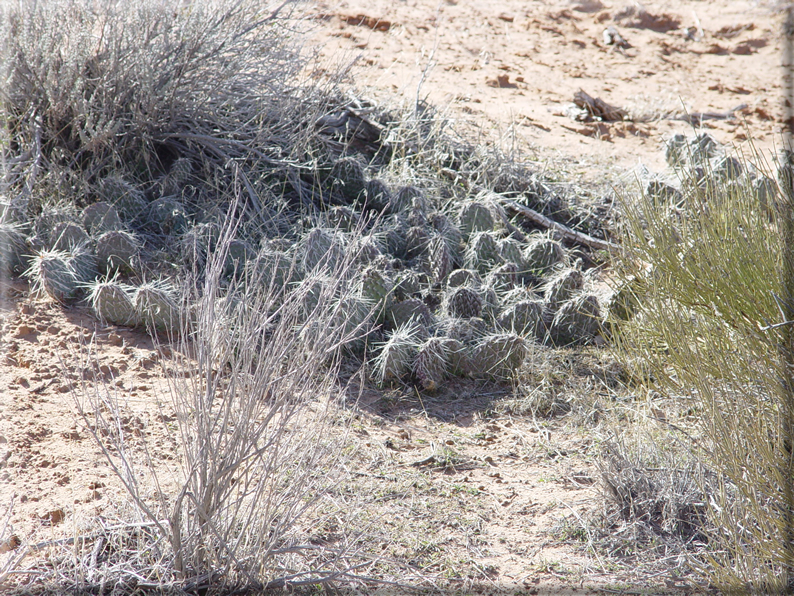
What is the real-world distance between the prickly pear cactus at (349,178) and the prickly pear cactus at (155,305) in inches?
74.1

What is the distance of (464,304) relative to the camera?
464 centimetres

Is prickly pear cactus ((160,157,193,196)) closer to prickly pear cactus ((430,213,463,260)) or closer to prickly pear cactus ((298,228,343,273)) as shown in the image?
prickly pear cactus ((298,228,343,273))

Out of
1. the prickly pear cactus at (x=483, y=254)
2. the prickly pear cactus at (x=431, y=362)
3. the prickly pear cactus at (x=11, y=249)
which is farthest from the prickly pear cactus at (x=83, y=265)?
the prickly pear cactus at (x=483, y=254)

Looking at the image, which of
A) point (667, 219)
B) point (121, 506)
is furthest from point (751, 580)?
point (121, 506)

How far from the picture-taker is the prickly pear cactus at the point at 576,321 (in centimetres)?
473

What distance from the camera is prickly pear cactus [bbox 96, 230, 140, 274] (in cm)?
438

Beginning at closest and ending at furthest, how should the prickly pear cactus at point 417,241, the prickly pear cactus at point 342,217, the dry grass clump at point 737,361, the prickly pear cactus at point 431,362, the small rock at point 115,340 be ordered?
the dry grass clump at point 737,361
the small rock at point 115,340
the prickly pear cactus at point 431,362
the prickly pear cactus at point 342,217
the prickly pear cactus at point 417,241

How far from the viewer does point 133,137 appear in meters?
5.01

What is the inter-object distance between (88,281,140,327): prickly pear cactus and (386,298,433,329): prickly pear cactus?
1.53m

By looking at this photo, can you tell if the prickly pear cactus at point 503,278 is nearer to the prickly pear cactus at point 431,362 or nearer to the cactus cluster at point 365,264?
the cactus cluster at point 365,264

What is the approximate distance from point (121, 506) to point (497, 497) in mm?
1683

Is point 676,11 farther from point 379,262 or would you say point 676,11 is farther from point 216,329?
point 216,329

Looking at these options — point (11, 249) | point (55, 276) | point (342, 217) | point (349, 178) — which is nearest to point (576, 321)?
point (342, 217)

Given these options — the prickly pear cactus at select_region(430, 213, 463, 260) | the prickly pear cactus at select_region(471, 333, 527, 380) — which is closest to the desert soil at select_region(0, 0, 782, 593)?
the prickly pear cactus at select_region(471, 333, 527, 380)
